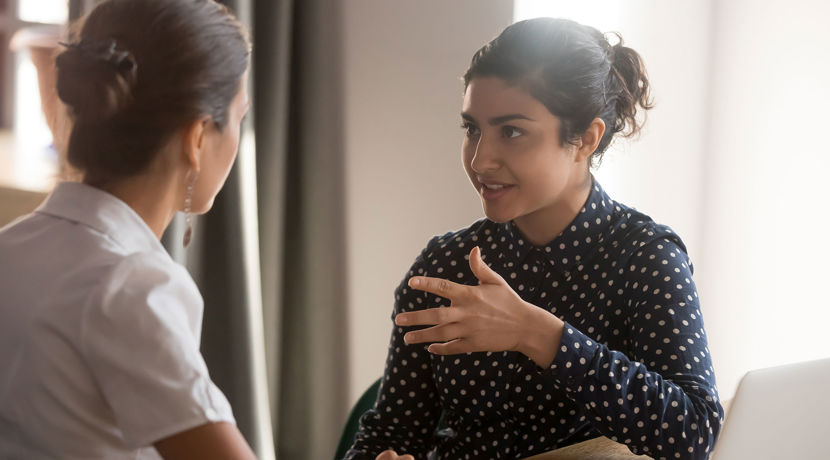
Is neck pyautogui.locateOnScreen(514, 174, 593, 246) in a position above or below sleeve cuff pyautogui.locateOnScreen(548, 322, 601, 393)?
above

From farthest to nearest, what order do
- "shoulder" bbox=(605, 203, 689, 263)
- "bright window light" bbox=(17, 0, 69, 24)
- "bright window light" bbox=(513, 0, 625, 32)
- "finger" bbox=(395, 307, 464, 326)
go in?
"bright window light" bbox=(513, 0, 625, 32) < "bright window light" bbox=(17, 0, 69, 24) < "shoulder" bbox=(605, 203, 689, 263) < "finger" bbox=(395, 307, 464, 326)

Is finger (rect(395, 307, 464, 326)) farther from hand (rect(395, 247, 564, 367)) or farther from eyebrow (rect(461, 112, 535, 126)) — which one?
eyebrow (rect(461, 112, 535, 126))

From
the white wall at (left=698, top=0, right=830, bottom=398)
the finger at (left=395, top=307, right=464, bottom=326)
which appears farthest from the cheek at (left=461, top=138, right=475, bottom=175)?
the white wall at (left=698, top=0, right=830, bottom=398)

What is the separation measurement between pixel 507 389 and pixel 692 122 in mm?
1555

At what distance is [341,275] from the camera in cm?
257

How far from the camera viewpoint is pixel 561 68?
4.48ft

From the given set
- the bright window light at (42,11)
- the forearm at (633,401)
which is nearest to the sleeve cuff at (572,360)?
the forearm at (633,401)

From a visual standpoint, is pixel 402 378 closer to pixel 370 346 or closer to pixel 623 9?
pixel 370 346

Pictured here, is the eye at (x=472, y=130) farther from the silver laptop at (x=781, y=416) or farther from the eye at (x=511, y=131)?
the silver laptop at (x=781, y=416)

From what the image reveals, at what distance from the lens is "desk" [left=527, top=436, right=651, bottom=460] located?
120cm

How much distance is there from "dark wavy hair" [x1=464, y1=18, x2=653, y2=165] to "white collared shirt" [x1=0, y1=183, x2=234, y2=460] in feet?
2.22

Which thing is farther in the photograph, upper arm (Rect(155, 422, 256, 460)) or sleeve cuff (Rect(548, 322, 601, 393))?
sleeve cuff (Rect(548, 322, 601, 393))

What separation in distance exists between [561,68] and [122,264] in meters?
0.77

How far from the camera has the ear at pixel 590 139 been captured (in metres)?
1.41
